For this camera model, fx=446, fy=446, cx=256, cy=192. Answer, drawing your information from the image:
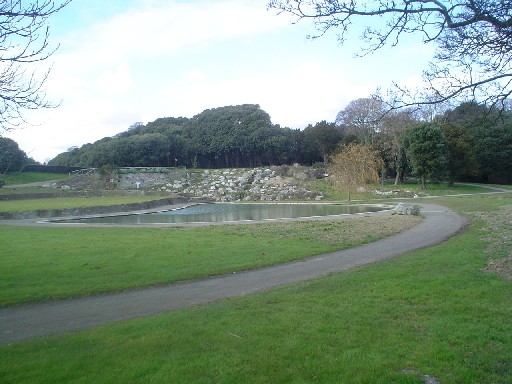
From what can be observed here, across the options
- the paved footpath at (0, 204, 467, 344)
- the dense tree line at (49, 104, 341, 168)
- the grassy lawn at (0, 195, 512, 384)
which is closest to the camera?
the grassy lawn at (0, 195, 512, 384)

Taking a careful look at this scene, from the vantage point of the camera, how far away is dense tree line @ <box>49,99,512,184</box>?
52.2 meters

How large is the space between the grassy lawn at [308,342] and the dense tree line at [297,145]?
42653 millimetres

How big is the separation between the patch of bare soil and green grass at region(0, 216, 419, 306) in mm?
3746

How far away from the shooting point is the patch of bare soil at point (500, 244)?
9805mm

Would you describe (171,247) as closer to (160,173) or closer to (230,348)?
(230,348)

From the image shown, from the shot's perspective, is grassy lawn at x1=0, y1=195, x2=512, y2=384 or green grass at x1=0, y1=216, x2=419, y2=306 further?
green grass at x1=0, y1=216, x2=419, y2=306

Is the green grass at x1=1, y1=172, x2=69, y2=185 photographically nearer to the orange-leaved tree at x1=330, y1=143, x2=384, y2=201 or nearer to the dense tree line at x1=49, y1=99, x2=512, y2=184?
the dense tree line at x1=49, y1=99, x2=512, y2=184

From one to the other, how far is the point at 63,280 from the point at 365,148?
37660mm

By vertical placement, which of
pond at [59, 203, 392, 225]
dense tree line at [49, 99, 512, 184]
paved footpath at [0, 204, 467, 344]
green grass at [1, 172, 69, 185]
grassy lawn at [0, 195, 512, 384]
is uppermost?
dense tree line at [49, 99, 512, 184]

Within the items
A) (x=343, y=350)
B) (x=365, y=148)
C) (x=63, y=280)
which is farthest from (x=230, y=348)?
(x=365, y=148)

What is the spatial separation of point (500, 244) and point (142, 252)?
36.3 ft

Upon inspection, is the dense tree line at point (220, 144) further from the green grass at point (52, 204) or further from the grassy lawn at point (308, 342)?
the grassy lawn at point (308, 342)

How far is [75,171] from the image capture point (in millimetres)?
70812

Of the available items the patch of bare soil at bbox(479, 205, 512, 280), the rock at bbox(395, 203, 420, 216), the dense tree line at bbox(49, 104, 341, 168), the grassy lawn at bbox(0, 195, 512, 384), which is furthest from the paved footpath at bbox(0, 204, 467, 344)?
the dense tree line at bbox(49, 104, 341, 168)
